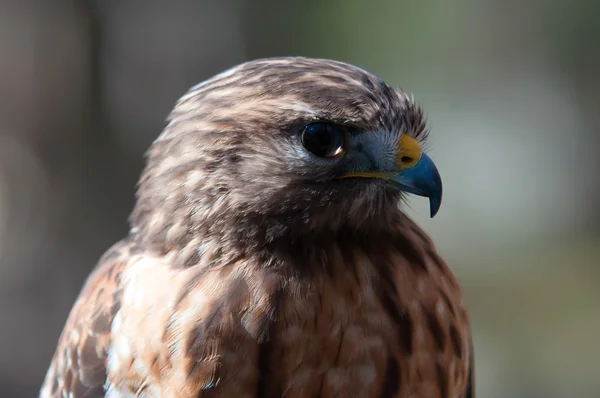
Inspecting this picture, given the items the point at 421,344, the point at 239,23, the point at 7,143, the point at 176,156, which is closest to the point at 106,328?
the point at 176,156

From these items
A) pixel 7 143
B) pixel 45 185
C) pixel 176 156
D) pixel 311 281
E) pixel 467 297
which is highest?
pixel 176 156

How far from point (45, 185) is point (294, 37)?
371cm

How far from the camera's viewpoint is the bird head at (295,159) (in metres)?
1.69

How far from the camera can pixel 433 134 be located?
21.8 ft

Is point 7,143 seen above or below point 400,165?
below

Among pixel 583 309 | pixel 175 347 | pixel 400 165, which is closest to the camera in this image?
pixel 175 347

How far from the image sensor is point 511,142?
7.50m

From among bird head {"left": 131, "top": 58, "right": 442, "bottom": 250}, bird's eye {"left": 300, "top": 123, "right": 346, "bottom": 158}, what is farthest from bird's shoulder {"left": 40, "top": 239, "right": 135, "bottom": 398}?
bird's eye {"left": 300, "top": 123, "right": 346, "bottom": 158}

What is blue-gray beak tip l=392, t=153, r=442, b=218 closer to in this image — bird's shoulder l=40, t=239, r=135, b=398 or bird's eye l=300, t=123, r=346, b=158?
bird's eye l=300, t=123, r=346, b=158

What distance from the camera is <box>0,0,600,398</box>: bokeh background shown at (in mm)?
5695

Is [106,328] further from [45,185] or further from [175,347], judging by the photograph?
[45,185]

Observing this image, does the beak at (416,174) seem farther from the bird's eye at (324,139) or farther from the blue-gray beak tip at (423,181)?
the bird's eye at (324,139)

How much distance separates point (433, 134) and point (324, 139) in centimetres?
512

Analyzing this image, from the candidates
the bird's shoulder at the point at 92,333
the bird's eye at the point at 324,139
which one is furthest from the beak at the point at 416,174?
the bird's shoulder at the point at 92,333
